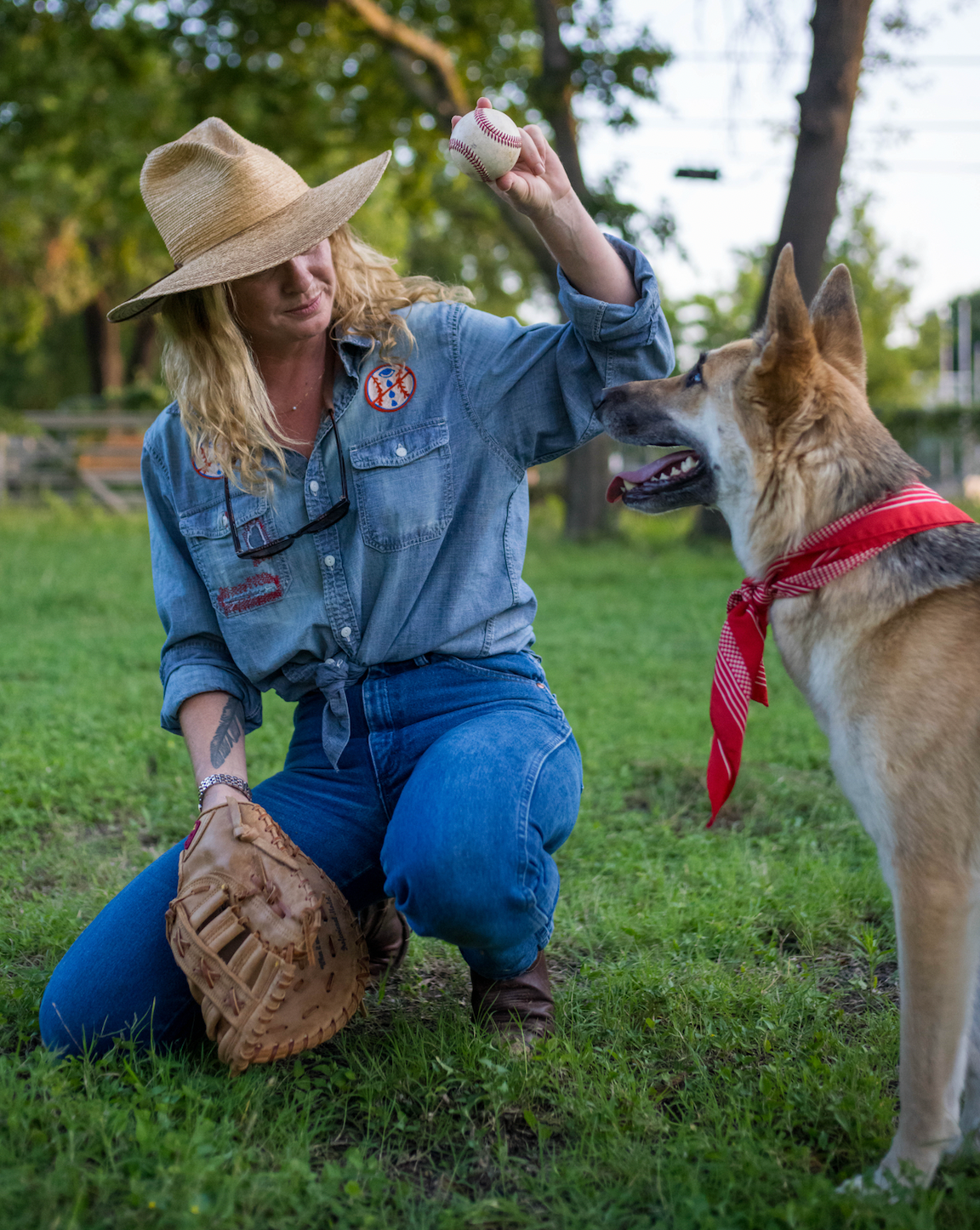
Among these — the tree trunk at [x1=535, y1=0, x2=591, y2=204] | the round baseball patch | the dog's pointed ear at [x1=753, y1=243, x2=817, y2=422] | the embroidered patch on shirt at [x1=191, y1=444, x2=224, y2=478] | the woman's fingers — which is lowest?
the embroidered patch on shirt at [x1=191, y1=444, x2=224, y2=478]

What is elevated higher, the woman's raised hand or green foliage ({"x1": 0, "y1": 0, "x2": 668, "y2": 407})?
green foliage ({"x1": 0, "y1": 0, "x2": 668, "y2": 407})

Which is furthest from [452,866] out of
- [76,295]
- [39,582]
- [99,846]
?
[76,295]

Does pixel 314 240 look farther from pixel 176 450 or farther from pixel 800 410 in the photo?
pixel 800 410

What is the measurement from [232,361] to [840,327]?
1608mm

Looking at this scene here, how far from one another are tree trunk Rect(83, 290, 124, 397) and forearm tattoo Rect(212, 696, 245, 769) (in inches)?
1030

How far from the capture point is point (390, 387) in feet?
9.50

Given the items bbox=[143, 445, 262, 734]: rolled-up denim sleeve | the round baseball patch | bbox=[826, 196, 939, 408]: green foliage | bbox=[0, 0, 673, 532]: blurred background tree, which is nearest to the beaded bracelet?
bbox=[143, 445, 262, 734]: rolled-up denim sleeve

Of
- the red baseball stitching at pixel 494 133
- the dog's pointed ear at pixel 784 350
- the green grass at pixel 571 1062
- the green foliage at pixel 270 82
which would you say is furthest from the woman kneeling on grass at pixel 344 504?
the green foliage at pixel 270 82

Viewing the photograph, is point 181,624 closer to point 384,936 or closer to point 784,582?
point 384,936

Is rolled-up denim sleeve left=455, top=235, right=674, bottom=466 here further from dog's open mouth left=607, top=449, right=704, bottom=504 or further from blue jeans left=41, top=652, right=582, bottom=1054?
blue jeans left=41, top=652, right=582, bottom=1054

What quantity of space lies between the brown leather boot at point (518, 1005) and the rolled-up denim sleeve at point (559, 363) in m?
1.38

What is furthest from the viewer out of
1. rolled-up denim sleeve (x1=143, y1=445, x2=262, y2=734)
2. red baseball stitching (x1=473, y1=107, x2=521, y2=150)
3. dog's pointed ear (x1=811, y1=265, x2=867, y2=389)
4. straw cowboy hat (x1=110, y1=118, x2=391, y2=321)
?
rolled-up denim sleeve (x1=143, y1=445, x2=262, y2=734)

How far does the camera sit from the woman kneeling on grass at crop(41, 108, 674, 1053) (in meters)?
2.64

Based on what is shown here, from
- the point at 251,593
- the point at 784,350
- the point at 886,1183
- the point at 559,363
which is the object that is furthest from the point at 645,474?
the point at 886,1183
